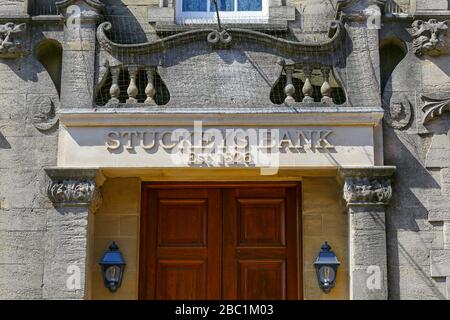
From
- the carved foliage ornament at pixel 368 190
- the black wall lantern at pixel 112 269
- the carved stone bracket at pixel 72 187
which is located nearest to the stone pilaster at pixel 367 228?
the carved foliage ornament at pixel 368 190

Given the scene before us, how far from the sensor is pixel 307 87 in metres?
11.1

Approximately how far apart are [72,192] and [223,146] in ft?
6.01

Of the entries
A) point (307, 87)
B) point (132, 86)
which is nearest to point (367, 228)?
point (307, 87)

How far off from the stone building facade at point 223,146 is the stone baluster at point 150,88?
0.03m

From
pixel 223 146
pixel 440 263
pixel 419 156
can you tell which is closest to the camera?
pixel 440 263

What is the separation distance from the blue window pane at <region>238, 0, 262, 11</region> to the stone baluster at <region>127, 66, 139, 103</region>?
178 cm

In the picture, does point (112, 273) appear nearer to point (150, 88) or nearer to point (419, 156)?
point (150, 88)

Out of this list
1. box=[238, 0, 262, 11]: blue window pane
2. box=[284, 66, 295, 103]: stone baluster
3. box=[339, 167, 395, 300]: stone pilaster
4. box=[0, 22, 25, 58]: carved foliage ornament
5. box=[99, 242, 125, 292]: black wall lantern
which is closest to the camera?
box=[339, 167, 395, 300]: stone pilaster

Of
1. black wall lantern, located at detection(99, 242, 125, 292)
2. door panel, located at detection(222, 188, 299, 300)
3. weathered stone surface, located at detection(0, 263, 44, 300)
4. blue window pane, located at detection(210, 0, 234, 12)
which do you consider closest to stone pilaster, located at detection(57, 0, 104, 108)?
blue window pane, located at detection(210, 0, 234, 12)

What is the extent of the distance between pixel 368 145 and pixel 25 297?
4.34m

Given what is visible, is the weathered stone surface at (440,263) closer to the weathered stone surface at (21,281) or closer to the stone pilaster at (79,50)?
the stone pilaster at (79,50)

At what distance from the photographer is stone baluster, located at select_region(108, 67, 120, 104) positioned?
36.6 feet

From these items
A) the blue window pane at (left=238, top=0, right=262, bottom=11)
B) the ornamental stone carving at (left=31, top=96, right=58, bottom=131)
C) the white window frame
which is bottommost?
the ornamental stone carving at (left=31, top=96, right=58, bottom=131)

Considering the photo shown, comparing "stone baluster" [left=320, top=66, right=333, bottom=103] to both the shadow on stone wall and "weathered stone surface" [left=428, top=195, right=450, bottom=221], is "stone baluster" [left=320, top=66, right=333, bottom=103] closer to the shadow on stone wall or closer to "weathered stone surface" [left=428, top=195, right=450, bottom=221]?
the shadow on stone wall
